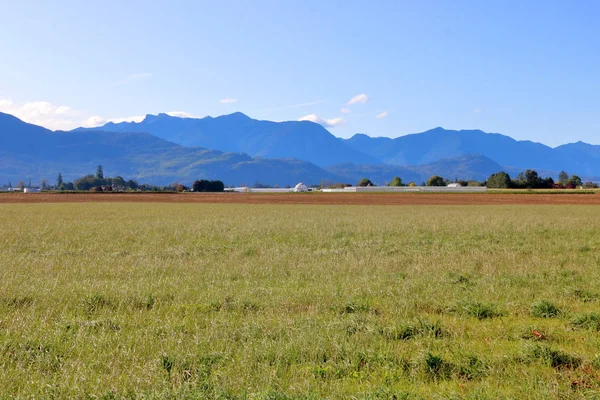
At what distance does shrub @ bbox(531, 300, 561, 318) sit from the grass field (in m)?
0.04

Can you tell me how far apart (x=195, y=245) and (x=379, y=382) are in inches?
726

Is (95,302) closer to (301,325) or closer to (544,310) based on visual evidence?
(301,325)

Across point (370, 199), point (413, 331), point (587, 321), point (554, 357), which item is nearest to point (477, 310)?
point (587, 321)

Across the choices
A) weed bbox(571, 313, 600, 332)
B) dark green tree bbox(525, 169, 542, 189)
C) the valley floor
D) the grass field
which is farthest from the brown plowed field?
weed bbox(571, 313, 600, 332)

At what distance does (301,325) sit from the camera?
9.98 meters

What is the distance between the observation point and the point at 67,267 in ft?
57.2

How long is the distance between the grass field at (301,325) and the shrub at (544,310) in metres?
0.04

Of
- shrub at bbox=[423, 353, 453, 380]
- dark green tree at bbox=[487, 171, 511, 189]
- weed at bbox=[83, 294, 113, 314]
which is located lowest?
shrub at bbox=[423, 353, 453, 380]

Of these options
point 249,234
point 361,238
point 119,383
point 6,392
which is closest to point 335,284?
point 119,383

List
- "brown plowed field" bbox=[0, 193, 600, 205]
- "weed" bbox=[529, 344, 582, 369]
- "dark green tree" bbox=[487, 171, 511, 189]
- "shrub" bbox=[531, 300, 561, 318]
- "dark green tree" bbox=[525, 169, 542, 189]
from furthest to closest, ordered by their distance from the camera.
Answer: "dark green tree" bbox=[487, 171, 511, 189] < "dark green tree" bbox=[525, 169, 542, 189] < "brown plowed field" bbox=[0, 193, 600, 205] < "shrub" bbox=[531, 300, 561, 318] < "weed" bbox=[529, 344, 582, 369]

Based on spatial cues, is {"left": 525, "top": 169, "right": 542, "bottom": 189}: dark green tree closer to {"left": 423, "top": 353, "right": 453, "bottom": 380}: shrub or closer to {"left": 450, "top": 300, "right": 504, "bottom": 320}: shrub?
{"left": 450, "top": 300, "right": 504, "bottom": 320}: shrub

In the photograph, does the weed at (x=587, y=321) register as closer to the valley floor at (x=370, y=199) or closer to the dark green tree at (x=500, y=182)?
the valley floor at (x=370, y=199)

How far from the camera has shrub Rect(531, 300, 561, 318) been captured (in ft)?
36.2

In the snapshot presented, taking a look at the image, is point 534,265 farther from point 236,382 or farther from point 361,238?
point 236,382
